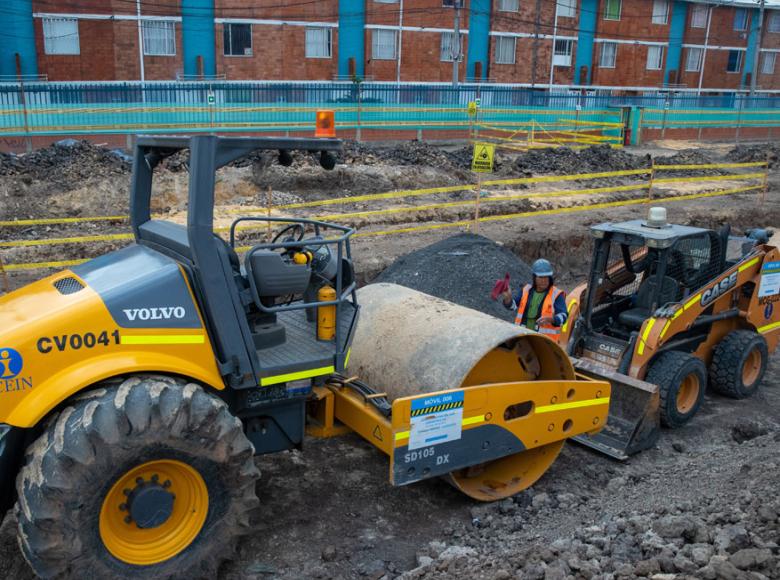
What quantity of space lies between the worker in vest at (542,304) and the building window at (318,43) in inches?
1173

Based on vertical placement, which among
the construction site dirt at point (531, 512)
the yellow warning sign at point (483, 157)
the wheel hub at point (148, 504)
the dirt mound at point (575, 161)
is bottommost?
the construction site dirt at point (531, 512)

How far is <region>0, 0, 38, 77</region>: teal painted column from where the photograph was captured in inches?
1172

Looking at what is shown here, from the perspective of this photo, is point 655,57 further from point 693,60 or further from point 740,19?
point 740,19

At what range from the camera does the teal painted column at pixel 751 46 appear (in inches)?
1929

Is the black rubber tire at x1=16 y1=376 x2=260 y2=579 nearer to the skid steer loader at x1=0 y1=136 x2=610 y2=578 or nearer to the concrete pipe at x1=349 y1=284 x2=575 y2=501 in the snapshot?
the skid steer loader at x1=0 y1=136 x2=610 y2=578

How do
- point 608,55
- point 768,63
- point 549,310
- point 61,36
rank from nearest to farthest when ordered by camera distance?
point 549,310 < point 61,36 < point 608,55 < point 768,63

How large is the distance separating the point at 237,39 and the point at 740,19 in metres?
33.2

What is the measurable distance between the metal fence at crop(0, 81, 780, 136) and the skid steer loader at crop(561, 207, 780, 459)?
55.0ft

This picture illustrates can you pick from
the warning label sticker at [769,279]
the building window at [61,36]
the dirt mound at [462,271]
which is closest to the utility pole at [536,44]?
the building window at [61,36]

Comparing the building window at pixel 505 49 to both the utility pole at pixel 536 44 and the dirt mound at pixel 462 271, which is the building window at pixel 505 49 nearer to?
the utility pole at pixel 536 44

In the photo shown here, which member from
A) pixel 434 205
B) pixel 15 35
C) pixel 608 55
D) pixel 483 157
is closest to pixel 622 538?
pixel 434 205

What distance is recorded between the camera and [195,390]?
14.2ft

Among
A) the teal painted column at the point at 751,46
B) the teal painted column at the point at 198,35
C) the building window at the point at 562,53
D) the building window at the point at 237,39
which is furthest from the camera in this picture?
the teal painted column at the point at 751,46

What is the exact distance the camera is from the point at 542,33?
40.8 metres
